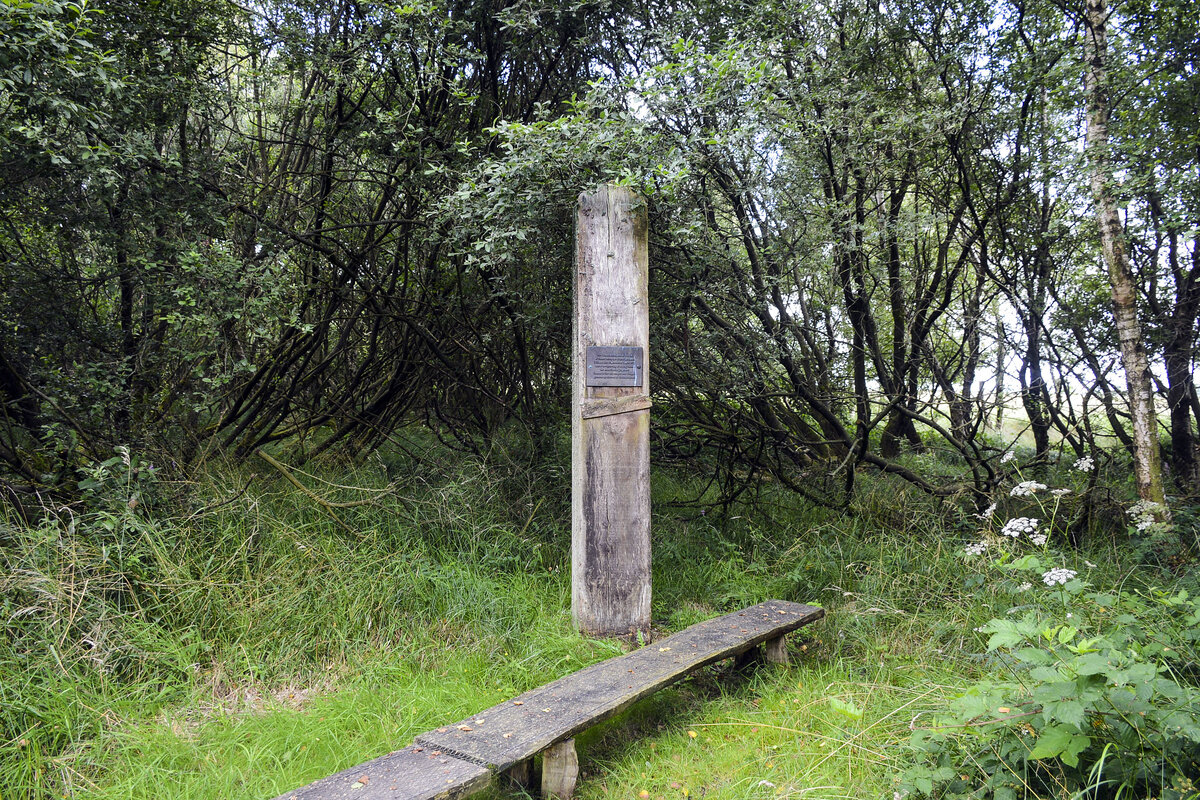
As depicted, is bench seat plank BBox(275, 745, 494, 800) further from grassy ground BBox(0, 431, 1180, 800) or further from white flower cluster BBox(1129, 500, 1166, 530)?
white flower cluster BBox(1129, 500, 1166, 530)

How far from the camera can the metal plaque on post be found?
3.93 meters

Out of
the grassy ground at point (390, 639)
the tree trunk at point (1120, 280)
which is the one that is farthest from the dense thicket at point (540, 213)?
the grassy ground at point (390, 639)

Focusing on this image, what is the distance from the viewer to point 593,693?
2.95 metres

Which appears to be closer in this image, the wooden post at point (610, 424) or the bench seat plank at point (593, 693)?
the bench seat plank at point (593, 693)

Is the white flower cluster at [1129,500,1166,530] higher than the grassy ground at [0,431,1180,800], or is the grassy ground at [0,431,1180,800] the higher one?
the white flower cluster at [1129,500,1166,530]

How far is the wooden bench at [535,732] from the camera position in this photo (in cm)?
223

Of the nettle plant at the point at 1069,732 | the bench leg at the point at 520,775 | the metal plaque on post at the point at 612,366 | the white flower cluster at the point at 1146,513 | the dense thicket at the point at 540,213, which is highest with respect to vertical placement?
the dense thicket at the point at 540,213

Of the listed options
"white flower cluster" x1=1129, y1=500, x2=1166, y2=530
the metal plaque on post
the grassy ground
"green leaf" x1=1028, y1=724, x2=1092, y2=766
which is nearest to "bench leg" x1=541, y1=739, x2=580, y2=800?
the grassy ground

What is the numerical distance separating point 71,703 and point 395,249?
13.7 feet

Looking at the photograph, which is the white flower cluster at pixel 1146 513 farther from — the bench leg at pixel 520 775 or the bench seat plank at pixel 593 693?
the bench leg at pixel 520 775

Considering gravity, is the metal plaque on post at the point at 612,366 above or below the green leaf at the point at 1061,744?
above

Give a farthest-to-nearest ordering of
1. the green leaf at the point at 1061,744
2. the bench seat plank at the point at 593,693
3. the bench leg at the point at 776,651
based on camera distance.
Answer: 1. the bench leg at the point at 776,651
2. the bench seat plank at the point at 593,693
3. the green leaf at the point at 1061,744

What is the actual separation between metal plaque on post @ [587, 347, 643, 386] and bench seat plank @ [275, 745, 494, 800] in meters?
2.09

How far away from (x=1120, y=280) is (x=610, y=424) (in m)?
3.57
